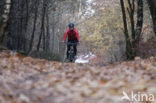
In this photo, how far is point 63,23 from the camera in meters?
51.8

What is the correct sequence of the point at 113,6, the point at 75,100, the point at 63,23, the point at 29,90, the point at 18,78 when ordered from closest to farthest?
the point at 75,100 < the point at 29,90 < the point at 18,78 < the point at 113,6 < the point at 63,23

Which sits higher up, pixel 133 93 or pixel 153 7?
pixel 153 7

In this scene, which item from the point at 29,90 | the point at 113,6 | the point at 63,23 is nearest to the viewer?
the point at 29,90

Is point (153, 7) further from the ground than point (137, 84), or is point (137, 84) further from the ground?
point (153, 7)

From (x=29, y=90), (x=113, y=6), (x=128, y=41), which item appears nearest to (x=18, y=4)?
(x=128, y=41)

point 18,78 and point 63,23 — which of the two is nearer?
point 18,78

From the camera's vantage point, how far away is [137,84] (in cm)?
588

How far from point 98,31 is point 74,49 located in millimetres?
28518

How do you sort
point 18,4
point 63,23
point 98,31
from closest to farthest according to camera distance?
point 18,4
point 98,31
point 63,23

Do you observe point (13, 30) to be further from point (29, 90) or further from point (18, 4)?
point (29, 90)

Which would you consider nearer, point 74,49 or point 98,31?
point 74,49

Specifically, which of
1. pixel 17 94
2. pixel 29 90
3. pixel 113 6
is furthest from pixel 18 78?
pixel 113 6

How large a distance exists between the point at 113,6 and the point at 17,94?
119 ft

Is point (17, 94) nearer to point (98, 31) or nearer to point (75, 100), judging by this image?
point (75, 100)
